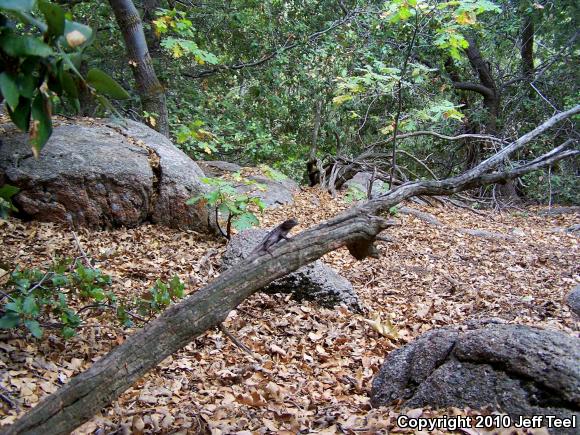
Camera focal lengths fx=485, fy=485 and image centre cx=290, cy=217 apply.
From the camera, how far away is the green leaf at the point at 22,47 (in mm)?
1162

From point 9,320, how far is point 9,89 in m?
1.71

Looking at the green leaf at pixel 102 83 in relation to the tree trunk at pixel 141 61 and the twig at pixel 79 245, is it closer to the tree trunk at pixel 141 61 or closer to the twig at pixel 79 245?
the twig at pixel 79 245

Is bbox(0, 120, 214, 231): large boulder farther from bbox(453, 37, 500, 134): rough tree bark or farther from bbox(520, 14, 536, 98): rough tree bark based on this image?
bbox(520, 14, 536, 98): rough tree bark

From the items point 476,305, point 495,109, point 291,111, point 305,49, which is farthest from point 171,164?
point 495,109

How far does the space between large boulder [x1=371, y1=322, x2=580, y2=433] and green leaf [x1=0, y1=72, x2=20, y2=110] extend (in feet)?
7.59

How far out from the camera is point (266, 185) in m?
7.49

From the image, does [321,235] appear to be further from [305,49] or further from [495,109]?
[495,109]

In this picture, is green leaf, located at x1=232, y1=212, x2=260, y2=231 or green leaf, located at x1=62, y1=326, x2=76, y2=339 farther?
green leaf, located at x1=232, y1=212, x2=260, y2=231

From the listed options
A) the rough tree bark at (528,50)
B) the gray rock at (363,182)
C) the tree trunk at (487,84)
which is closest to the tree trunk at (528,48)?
the rough tree bark at (528,50)

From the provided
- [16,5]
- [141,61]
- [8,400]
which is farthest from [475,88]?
[16,5]

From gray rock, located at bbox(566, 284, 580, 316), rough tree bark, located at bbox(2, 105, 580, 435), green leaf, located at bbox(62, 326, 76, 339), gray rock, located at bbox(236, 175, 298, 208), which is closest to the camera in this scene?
rough tree bark, located at bbox(2, 105, 580, 435)

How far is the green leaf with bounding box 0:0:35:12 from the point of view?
3.53ft

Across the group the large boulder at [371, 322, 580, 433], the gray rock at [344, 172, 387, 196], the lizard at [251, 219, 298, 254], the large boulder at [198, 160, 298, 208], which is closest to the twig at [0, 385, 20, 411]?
the lizard at [251, 219, 298, 254]

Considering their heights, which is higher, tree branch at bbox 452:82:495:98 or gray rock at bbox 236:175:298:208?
tree branch at bbox 452:82:495:98
